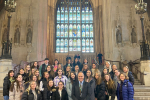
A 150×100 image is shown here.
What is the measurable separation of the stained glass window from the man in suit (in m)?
15.2

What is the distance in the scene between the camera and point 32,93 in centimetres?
416

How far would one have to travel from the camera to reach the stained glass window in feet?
64.8

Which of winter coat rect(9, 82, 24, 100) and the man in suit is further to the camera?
winter coat rect(9, 82, 24, 100)

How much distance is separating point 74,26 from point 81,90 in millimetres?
16664

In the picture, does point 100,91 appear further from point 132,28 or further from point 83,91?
point 132,28

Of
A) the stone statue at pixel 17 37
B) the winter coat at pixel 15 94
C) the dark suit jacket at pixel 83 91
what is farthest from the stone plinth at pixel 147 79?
the stone statue at pixel 17 37

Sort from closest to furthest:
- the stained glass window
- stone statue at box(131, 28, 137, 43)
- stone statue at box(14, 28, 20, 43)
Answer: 1. stone statue at box(131, 28, 137, 43)
2. stone statue at box(14, 28, 20, 43)
3. the stained glass window

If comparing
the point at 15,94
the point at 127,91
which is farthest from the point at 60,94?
the point at 127,91

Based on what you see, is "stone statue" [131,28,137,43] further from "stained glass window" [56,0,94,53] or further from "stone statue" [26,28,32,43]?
"stone statue" [26,28,32,43]

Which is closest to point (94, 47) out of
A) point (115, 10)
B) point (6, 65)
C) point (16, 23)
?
point (115, 10)

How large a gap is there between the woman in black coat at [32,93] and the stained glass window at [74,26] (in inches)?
597

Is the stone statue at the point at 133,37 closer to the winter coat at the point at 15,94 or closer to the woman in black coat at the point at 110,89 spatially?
the woman in black coat at the point at 110,89

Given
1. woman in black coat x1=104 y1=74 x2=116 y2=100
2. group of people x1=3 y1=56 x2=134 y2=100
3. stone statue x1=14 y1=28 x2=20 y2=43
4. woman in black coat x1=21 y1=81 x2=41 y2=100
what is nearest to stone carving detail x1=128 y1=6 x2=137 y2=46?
stone statue x1=14 y1=28 x2=20 y2=43

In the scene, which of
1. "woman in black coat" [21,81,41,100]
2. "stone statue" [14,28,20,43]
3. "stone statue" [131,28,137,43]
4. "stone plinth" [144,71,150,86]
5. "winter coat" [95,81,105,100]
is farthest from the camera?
"stone statue" [14,28,20,43]
